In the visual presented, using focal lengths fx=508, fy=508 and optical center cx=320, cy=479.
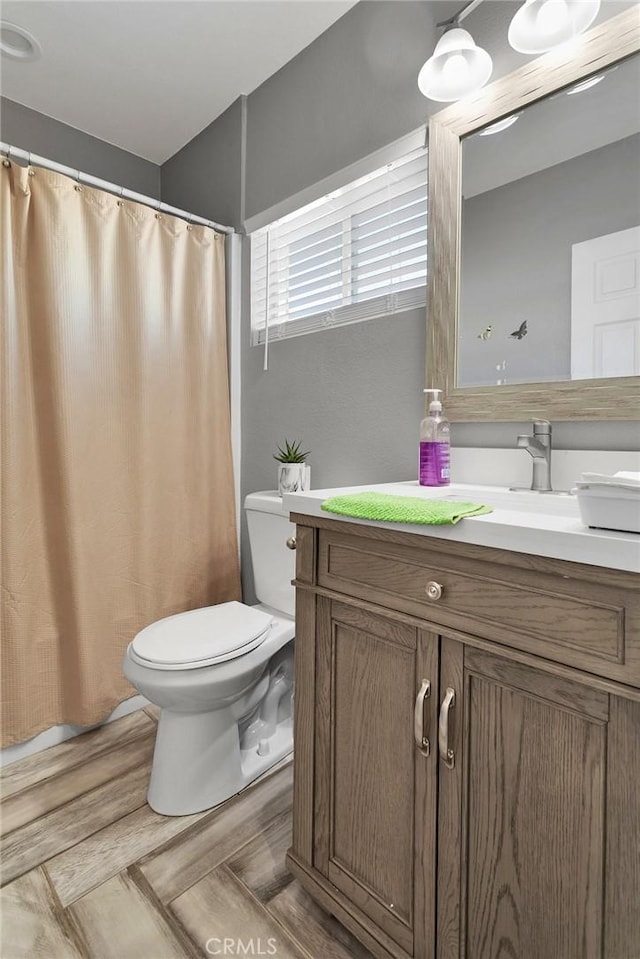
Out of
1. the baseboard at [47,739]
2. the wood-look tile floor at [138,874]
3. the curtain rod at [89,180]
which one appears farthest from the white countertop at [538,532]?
the curtain rod at [89,180]

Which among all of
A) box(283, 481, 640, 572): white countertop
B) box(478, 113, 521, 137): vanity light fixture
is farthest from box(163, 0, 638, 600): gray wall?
box(283, 481, 640, 572): white countertop

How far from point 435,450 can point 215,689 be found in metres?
0.85

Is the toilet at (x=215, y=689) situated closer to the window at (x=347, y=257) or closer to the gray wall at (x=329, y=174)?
the gray wall at (x=329, y=174)

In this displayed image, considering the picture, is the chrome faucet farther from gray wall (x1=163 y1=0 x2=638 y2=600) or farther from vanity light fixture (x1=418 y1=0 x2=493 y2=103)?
vanity light fixture (x1=418 y1=0 x2=493 y2=103)

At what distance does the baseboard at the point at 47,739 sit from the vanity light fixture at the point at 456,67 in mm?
1984

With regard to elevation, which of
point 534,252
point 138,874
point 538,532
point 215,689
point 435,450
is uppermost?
point 534,252

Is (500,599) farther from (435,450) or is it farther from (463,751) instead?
(435,450)

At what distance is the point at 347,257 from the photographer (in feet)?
5.67

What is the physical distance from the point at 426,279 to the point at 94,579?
145 centimetres

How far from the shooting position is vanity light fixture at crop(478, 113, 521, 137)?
1.23m

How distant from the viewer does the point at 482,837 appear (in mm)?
797

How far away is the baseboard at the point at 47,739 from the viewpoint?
1.63 m

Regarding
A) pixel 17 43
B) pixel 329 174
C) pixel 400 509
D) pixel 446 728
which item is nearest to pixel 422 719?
pixel 446 728

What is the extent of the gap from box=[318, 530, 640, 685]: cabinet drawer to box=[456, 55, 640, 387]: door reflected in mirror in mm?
601
